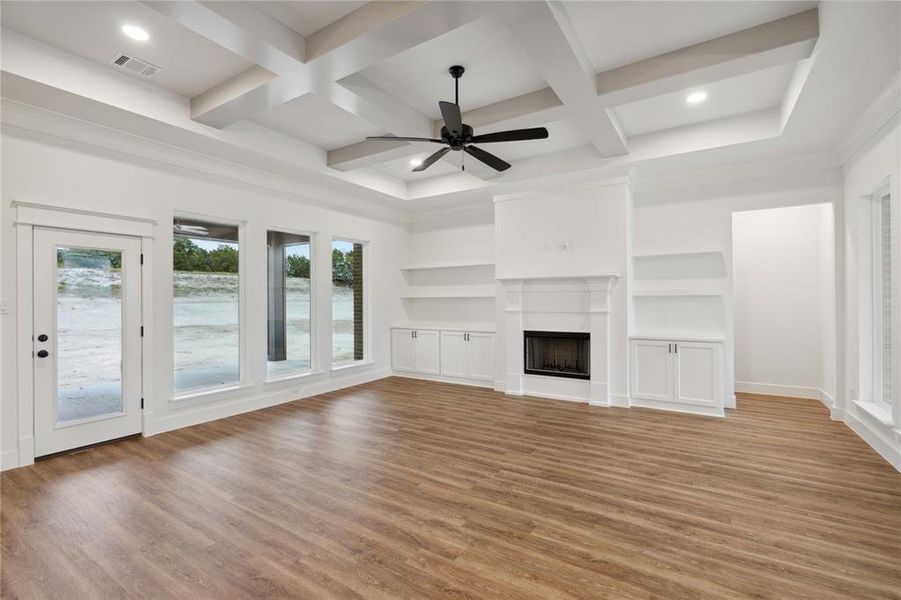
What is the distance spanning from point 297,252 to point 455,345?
2.85 meters

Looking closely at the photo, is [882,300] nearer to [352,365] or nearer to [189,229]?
[352,365]

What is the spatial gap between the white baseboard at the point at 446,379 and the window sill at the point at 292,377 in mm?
1674

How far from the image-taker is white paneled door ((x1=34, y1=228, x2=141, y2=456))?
3.65 metres

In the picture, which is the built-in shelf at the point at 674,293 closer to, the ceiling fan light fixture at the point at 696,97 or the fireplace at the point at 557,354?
the fireplace at the point at 557,354

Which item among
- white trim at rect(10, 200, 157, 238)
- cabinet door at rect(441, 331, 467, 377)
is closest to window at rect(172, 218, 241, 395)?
white trim at rect(10, 200, 157, 238)

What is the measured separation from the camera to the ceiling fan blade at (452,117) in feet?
10.5

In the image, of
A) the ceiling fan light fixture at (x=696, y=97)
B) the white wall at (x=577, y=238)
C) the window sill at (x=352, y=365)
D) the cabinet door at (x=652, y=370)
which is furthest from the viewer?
the window sill at (x=352, y=365)

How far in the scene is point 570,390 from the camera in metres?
5.70

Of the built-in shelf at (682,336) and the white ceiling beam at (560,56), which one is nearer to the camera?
the white ceiling beam at (560,56)

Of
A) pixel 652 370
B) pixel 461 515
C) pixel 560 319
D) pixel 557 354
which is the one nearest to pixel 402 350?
pixel 557 354

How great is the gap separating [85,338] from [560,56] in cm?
486

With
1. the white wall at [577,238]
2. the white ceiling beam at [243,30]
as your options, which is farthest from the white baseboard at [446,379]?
the white ceiling beam at [243,30]

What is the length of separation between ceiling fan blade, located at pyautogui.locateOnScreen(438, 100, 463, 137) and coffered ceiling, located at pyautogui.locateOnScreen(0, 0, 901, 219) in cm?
47

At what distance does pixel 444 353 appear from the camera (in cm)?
702
